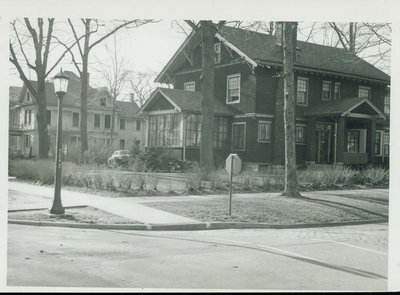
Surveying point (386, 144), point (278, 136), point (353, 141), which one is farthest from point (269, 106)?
point (386, 144)

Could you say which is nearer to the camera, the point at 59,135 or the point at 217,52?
the point at 59,135

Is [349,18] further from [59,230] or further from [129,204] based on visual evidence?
[129,204]

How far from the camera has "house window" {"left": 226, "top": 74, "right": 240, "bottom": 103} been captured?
24.2 meters

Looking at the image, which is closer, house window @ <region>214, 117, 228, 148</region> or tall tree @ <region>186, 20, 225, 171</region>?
tall tree @ <region>186, 20, 225, 171</region>

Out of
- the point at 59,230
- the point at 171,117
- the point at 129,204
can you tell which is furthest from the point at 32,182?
the point at 171,117

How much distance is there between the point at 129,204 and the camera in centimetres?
1252

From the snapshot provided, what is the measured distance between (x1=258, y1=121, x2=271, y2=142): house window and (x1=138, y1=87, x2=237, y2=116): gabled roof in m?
1.48

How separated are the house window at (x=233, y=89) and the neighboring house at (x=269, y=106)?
0.05 m

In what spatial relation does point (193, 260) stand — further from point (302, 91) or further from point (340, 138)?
point (302, 91)

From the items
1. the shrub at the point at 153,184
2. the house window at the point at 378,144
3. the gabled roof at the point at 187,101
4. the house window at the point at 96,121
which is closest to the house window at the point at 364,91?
the house window at the point at 378,144

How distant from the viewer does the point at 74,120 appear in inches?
776

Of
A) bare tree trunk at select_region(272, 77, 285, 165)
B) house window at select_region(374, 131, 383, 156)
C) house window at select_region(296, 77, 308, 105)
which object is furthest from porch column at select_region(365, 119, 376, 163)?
bare tree trunk at select_region(272, 77, 285, 165)

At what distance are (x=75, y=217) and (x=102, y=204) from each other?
1.75m

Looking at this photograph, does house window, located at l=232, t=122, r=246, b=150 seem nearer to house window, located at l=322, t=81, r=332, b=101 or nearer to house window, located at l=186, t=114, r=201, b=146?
house window, located at l=186, t=114, r=201, b=146
